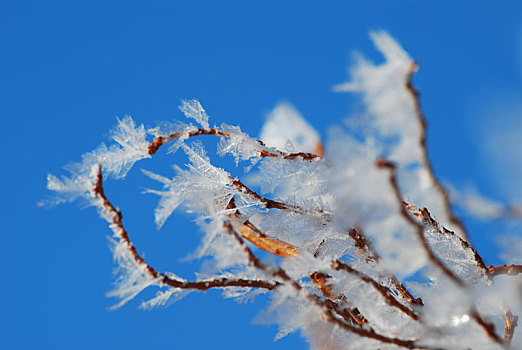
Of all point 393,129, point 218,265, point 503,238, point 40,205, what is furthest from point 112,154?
A: point 503,238

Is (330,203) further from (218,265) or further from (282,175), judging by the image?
(218,265)

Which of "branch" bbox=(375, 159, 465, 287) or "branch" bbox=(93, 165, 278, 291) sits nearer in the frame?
"branch" bbox=(375, 159, 465, 287)

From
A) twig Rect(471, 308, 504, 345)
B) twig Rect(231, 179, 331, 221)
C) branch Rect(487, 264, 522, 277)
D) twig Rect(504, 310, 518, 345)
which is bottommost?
twig Rect(471, 308, 504, 345)

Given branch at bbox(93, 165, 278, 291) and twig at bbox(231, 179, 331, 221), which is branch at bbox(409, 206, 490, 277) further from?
branch at bbox(93, 165, 278, 291)

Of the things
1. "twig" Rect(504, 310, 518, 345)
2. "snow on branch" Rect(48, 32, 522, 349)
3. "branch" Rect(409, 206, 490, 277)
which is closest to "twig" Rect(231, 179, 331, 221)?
"snow on branch" Rect(48, 32, 522, 349)

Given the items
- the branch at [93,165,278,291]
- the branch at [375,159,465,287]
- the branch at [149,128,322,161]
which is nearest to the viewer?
the branch at [375,159,465,287]

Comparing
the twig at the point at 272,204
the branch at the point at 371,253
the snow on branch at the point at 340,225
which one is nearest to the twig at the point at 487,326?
the snow on branch at the point at 340,225

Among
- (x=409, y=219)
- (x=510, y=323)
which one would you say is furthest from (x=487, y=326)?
(x=510, y=323)

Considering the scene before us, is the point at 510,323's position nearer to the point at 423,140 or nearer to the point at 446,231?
the point at 446,231
